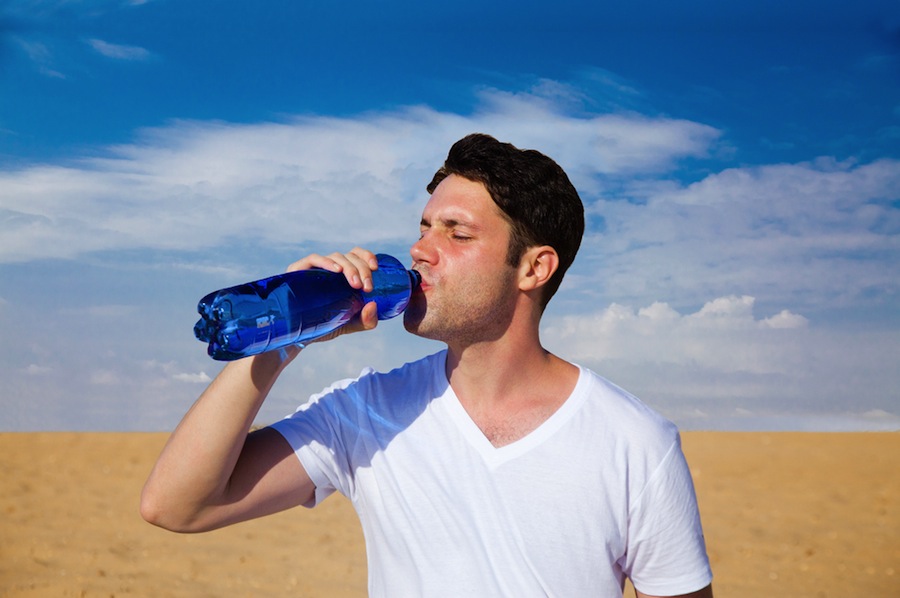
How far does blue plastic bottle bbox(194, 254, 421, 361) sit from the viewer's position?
8.25ft

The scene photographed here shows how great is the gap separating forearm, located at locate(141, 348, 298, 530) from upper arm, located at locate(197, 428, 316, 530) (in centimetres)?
4

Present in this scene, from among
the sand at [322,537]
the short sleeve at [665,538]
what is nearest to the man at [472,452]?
the short sleeve at [665,538]

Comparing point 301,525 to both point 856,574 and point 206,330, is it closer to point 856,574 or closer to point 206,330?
point 856,574

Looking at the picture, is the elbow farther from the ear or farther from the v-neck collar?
the ear

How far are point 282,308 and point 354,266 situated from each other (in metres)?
0.24

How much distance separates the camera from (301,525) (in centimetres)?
1114

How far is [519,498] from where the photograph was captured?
2684 mm

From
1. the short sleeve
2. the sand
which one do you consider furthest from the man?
the sand

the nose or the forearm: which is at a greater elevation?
the nose

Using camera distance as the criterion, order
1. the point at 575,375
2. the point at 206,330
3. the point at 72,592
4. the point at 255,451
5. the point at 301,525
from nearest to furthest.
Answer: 1. the point at 206,330
2. the point at 255,451
3. the point at 575,375
4. the point at 72,592
5. the point at 301,525

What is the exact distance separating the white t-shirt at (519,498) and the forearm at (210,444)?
0.24m

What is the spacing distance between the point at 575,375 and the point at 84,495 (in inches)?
475

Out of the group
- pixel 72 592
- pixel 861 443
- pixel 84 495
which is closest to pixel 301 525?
pixel 72 592

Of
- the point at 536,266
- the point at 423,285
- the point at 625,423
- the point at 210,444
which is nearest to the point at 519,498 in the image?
the point at 625,423
